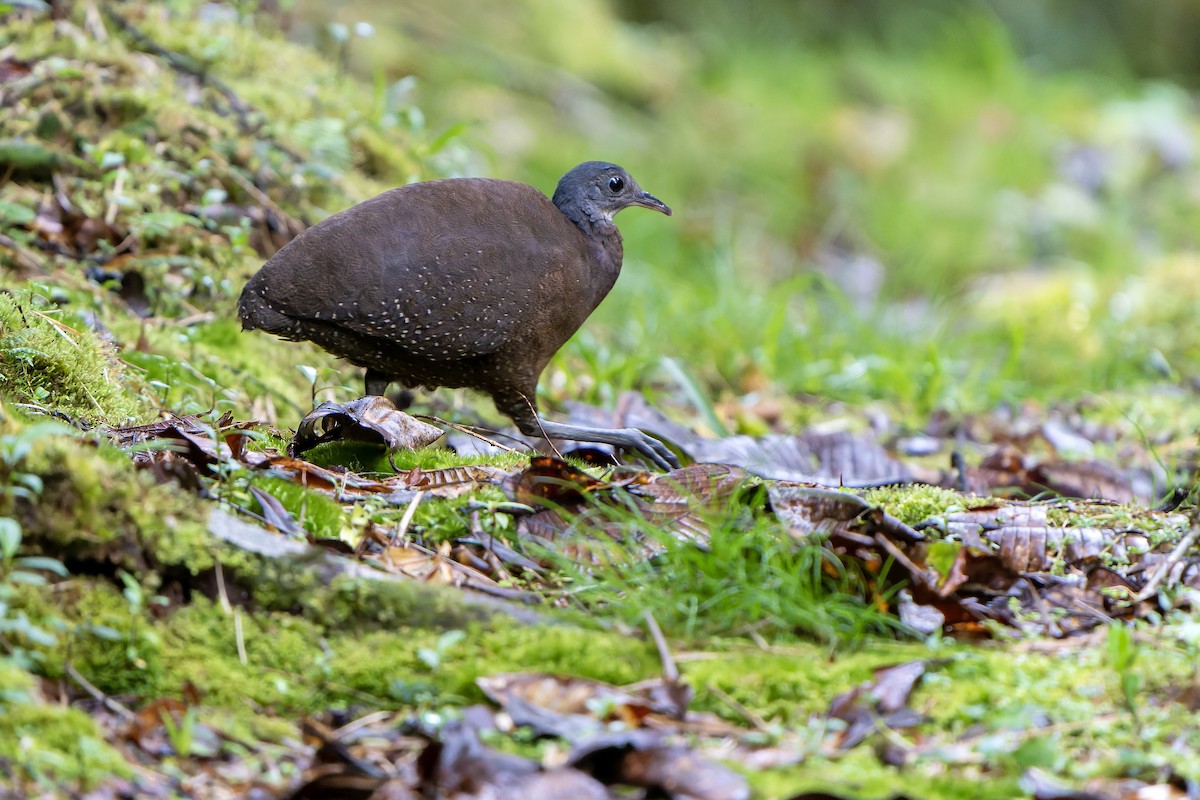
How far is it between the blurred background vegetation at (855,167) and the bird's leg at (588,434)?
1521mm

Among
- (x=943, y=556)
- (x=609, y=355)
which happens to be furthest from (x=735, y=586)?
(x=609, y=355)

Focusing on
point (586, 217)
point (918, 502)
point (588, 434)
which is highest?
point (586, 217)

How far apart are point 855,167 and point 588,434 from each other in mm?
8265

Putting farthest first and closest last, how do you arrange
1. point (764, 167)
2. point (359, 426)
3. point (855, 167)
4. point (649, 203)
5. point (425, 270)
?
point (855, 167) < point (764, 167) < point (649, 203) < point (425, 270) < point (359, 426)

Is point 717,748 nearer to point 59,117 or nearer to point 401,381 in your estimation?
point 401,381

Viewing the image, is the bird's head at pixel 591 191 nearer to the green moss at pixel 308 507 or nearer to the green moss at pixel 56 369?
the green moss at pixel 56 369

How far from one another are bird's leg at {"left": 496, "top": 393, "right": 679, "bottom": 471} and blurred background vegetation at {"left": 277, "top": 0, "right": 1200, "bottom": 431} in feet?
4.99

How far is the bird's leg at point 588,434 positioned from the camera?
4500 mm

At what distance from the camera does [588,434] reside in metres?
4.64

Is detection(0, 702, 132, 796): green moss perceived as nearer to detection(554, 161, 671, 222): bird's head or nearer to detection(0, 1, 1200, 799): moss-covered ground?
detection(0, 1, 1200, 799): moss-covered ground

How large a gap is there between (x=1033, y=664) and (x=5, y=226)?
4277mm

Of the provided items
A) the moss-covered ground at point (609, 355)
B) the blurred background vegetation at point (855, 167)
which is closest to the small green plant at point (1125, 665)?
the moss-covered ground at point (609, 355)

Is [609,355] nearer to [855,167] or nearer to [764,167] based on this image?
[764,167]

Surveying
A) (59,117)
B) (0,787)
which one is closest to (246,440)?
(0,787)
